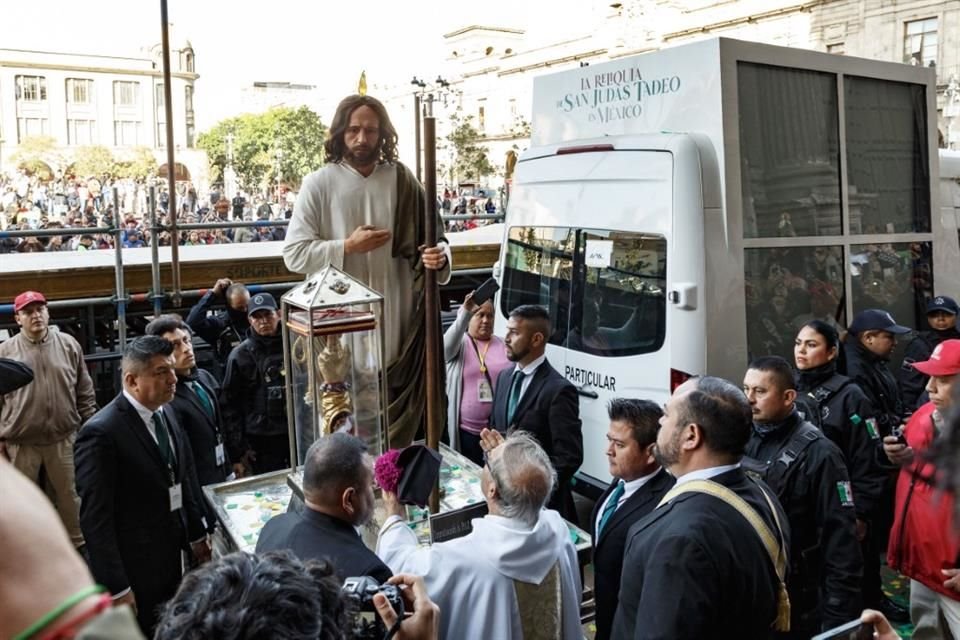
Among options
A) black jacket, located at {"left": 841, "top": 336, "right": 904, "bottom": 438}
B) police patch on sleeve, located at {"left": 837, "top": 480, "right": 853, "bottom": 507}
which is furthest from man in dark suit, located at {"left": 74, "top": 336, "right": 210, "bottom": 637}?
black jacket, located at {"left": 841, "top": 336, "right": 904, "bottom": 438}

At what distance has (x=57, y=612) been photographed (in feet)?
2.58

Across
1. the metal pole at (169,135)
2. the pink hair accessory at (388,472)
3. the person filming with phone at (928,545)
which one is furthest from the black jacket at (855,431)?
the metal pole at (169,135)

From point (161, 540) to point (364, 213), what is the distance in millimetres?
1525

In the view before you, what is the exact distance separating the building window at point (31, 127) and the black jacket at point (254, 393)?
68344 millimetres

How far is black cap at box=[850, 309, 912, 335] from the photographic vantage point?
477 centimetres

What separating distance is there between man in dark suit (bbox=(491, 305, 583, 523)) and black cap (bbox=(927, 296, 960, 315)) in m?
2.53

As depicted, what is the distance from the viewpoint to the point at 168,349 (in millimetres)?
3510

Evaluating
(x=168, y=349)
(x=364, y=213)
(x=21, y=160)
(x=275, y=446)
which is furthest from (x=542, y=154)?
(x=21, y=160)

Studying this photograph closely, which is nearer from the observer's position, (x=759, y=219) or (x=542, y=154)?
(x=759, y=219)

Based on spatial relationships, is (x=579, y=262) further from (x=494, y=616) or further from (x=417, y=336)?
(x=494, y=616)

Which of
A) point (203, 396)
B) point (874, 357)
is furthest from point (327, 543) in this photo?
point (874, 357)

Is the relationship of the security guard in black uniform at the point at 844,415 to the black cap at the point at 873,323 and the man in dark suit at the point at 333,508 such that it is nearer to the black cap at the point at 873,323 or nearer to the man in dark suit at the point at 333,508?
the black cap at the point at 873,323

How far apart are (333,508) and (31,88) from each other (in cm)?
7313

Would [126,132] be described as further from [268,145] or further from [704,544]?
[704,544]
